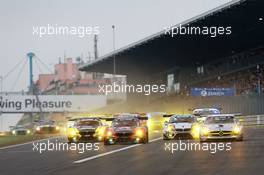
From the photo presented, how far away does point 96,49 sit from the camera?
149 m

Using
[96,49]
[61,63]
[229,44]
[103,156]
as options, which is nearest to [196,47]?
[229,44]

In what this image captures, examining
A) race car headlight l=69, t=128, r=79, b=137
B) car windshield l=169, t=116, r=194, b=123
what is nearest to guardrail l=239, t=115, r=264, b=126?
car windshield l=169, t=116, r=194, b=123

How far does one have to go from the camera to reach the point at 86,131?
33188 mm

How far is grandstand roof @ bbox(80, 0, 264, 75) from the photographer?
55.5 metres

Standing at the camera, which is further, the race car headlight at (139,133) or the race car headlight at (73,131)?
the race car headlight at (73,131)

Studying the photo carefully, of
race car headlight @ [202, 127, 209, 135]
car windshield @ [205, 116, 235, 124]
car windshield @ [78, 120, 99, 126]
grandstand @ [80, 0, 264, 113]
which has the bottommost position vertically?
race car headlight @ [202, 127, 209, 135]

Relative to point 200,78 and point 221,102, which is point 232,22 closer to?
point 221,102


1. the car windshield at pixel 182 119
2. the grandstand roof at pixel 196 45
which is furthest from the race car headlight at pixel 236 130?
the grandstand roof at pixel 196 45

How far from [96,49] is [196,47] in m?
79.9

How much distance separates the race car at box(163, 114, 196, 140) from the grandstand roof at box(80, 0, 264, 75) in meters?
20.1

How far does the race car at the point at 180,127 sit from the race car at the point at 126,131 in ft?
6.58

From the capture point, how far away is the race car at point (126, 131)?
99.3 ft

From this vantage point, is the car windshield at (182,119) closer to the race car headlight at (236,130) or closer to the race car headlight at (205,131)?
the race car headlight at (205,131)

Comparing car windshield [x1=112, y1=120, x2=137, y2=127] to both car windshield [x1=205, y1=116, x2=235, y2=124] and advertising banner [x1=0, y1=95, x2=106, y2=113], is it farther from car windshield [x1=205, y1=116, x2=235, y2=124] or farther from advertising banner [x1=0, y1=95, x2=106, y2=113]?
advertising banner [x1=0, y1=95, x2=106, y2=113]
